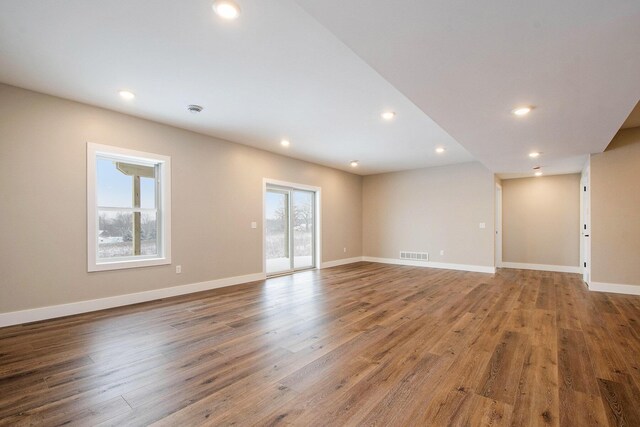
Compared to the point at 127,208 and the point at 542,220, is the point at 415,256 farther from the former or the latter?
the point at 127,208

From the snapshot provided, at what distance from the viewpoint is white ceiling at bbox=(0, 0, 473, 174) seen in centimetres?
217

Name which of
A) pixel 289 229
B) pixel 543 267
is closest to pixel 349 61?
pixel 289 229

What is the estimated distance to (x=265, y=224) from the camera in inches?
241

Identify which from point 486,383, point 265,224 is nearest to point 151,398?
point 486,383

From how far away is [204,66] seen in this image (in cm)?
287

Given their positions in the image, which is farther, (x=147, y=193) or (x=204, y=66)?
(x=147, y=193)

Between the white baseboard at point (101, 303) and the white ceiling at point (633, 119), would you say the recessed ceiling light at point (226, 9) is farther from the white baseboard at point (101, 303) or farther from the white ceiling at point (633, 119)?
the white ceiling at point (633, 119)

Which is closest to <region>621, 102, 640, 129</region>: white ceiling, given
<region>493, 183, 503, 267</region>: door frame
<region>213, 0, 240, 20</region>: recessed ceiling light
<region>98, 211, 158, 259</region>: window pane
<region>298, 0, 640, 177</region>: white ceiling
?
<region>298, 0, 640, 177</region>: white ceiling

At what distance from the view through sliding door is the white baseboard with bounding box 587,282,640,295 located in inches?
217

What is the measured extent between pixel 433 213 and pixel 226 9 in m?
6.96

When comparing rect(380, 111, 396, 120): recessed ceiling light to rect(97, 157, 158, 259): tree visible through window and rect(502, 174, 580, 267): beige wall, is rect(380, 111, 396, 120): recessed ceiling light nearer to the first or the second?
rect(97, 157, 158, 259): tree visible through window

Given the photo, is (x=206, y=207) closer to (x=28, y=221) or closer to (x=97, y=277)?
(x=97, y=277)

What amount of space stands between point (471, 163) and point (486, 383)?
623cm

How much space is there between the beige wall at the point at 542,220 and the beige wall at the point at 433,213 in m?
1.48
